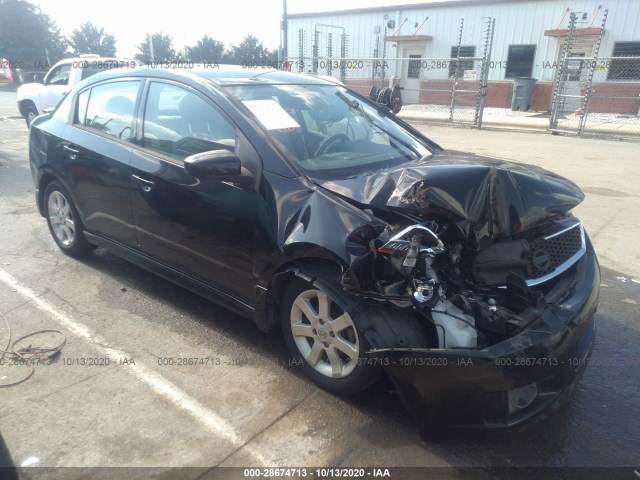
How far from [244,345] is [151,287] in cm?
130

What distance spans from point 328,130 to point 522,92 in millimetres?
19708

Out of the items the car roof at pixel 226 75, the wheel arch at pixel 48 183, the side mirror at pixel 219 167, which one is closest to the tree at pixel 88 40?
the wheel arch at pixel 48 183

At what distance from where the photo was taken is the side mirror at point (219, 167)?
9.62 ft

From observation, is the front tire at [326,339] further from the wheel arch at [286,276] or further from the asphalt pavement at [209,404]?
the asphalt pavement at [209,404]

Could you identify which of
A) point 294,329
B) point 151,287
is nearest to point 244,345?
point 294,329

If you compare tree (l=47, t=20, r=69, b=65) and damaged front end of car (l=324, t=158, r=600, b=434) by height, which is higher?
tree (l=47, t=20, r=69, b=65)

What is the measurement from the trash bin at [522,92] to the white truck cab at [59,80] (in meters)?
16.0

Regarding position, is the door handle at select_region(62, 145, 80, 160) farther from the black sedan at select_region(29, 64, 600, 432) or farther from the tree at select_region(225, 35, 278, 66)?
the tree at select_region(225, 35, 278, 66)

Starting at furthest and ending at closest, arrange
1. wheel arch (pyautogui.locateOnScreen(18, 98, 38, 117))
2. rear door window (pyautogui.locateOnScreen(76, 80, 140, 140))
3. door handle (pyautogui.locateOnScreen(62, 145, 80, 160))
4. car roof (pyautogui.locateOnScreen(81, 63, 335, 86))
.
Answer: wheel arch (pyautogui.locateOnScreen(18, 98, 38, 117))
door handle (pyautogui.locateOnScreen(62, 145, 80, 160))
rear door window (pyautogui.locateOnScreen(76, 80, 140, 140))
car roof (pyautogui.locateOnScreen(81, 63, 335, 86))

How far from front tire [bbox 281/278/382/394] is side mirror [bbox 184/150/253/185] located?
0.71 metres

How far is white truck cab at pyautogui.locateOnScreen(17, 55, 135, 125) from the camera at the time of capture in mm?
10977

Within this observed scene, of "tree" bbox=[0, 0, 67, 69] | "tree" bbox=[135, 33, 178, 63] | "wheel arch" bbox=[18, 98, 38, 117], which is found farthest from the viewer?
"tree" bbox=[135, 33, 178, 63]

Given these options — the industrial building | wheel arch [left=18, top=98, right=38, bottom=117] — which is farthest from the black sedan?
the industrial building

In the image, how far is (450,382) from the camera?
2.28 metres
